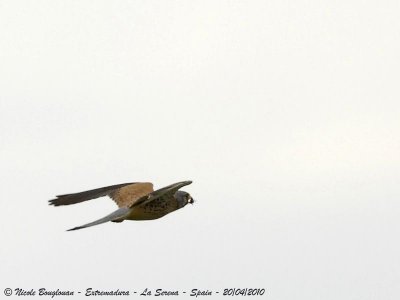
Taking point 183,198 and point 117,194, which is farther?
point 117,194

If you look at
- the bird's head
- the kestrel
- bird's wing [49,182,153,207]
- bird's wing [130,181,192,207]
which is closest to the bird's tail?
the kestrel

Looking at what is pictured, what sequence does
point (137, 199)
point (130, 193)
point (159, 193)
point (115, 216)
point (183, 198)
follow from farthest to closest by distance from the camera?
1. point (130, 193)
2. point (183, 198)
3. point (137, 199)
4. point (159, 193)
5. point (115, 216)

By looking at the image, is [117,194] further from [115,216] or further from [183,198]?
[115,216]

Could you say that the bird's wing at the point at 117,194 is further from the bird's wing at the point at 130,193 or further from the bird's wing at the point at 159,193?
the bird's wing at the point at 159,193

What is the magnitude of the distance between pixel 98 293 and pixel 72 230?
4.34 metres

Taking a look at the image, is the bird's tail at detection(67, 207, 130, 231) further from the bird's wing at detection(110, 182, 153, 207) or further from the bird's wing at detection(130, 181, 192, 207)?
the bird's wing at detection(110, 182, 153, 207)

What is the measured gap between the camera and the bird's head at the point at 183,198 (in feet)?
77.6

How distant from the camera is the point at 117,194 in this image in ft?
80.6

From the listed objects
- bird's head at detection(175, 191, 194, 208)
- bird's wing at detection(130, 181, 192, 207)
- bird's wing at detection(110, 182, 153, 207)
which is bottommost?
bird's head at detection(175, 191, 194, 208)

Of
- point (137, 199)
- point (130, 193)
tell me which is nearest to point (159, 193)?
point (137, 199)

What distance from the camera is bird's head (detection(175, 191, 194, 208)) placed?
77.6ft

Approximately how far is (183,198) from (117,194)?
5.44 feet

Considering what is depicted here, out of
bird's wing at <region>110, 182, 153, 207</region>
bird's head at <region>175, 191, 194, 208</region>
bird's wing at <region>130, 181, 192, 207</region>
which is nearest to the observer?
bird's wing at <region>130, 181, 192, 207</region>

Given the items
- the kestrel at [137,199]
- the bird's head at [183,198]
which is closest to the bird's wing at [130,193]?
the kestrel at [137,199]
